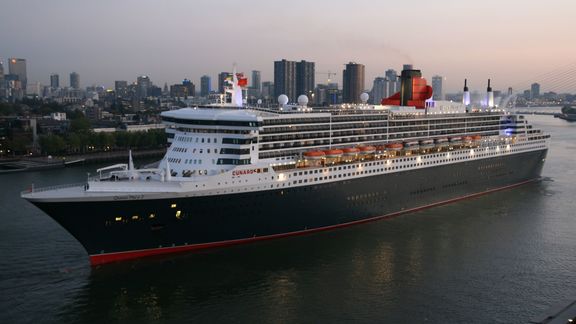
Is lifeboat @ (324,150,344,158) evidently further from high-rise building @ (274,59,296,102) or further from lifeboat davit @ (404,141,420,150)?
high-rise building @ (274,59,296,102)

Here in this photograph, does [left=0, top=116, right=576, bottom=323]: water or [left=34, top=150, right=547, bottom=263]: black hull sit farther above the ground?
[left=34, top=150, right=547, bottom=263]: black hull

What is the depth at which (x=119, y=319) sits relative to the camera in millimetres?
12859

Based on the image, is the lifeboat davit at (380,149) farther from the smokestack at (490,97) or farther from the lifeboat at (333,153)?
the smokestack at (490,97)

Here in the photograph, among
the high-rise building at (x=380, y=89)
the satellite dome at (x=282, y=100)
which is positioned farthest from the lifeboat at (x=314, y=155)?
the high-rise building at (x=380, y=89)

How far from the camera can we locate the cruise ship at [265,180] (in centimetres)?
1541

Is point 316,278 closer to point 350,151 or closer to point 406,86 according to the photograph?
point 350,151

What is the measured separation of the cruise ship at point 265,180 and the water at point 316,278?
0.69 metres

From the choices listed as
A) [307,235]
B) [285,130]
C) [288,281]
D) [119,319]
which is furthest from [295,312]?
[285,130]

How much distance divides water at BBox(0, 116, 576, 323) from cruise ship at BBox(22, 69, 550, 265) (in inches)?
27.2

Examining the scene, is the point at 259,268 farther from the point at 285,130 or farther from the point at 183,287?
the point at 285,130

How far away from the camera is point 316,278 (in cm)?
1539

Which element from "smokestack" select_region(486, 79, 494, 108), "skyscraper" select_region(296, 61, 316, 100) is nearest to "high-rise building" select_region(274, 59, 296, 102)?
"skyscraper" select_region(296, 61, 316, 100)

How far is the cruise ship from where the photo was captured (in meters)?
15.4

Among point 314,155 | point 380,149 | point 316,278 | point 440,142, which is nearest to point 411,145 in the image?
point 380,149
